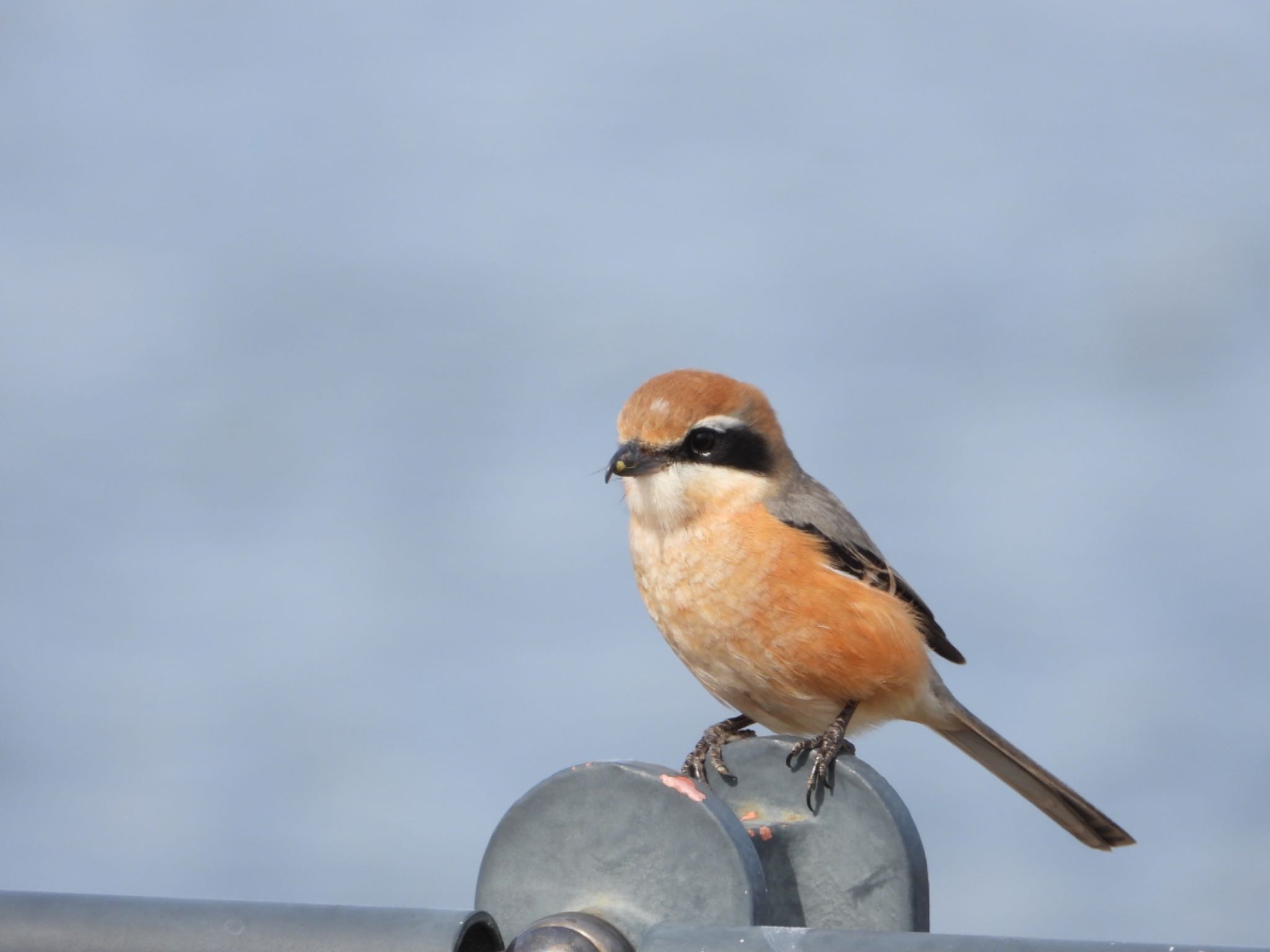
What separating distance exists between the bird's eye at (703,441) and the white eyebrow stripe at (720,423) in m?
0.02

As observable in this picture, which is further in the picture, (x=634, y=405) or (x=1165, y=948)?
(x=634, y=405)

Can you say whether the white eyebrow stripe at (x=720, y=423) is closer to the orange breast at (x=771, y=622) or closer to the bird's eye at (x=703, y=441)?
the bird's eye at (x=703, y=441)

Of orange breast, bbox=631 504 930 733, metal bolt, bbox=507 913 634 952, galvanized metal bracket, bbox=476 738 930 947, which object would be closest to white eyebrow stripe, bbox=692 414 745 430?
orange breast, bbox=631 504 930 733

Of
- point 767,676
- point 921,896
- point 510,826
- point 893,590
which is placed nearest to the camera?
point 510,826

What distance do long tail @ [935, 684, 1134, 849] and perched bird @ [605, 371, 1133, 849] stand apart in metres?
0.22

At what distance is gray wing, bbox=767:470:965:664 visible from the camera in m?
4.35

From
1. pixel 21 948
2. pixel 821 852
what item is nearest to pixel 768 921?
pixel 821 852

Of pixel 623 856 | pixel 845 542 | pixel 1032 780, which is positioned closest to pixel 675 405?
pixel 845 542

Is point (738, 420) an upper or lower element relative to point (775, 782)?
upper

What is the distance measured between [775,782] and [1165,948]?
973 mm

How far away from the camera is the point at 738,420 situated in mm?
4328

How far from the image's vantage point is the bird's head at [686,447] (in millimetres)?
4141

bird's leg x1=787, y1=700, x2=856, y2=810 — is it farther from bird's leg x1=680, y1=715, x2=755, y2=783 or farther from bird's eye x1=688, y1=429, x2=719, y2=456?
bird's eye x1=688, y1=429, x2=719, y2=456

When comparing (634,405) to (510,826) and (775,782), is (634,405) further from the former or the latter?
(510,826)
